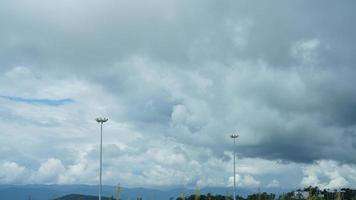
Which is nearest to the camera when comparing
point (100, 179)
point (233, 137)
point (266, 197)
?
point (266, 197)

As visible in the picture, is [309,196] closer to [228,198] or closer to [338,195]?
[338,195]

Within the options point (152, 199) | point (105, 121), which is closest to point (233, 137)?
point (105, 121)

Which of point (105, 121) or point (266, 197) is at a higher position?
point (105, 121)

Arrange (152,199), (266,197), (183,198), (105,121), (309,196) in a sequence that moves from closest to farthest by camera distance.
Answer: (183,198)
(309,196)
(266,197)
(152,199)
(105,121)

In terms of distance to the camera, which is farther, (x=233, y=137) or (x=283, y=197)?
(x=233, y=137)

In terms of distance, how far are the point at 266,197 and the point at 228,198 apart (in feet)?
11.6

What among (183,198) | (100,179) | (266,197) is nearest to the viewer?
(183,198)

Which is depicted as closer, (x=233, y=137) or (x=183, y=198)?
(x=183, y=198)

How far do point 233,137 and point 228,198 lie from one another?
78526 millimetres

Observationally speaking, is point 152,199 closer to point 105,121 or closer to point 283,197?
point 283,197

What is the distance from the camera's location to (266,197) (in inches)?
640

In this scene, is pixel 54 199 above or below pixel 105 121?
below

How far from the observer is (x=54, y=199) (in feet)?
57.4

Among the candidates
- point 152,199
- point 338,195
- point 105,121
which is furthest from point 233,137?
point 338,195
